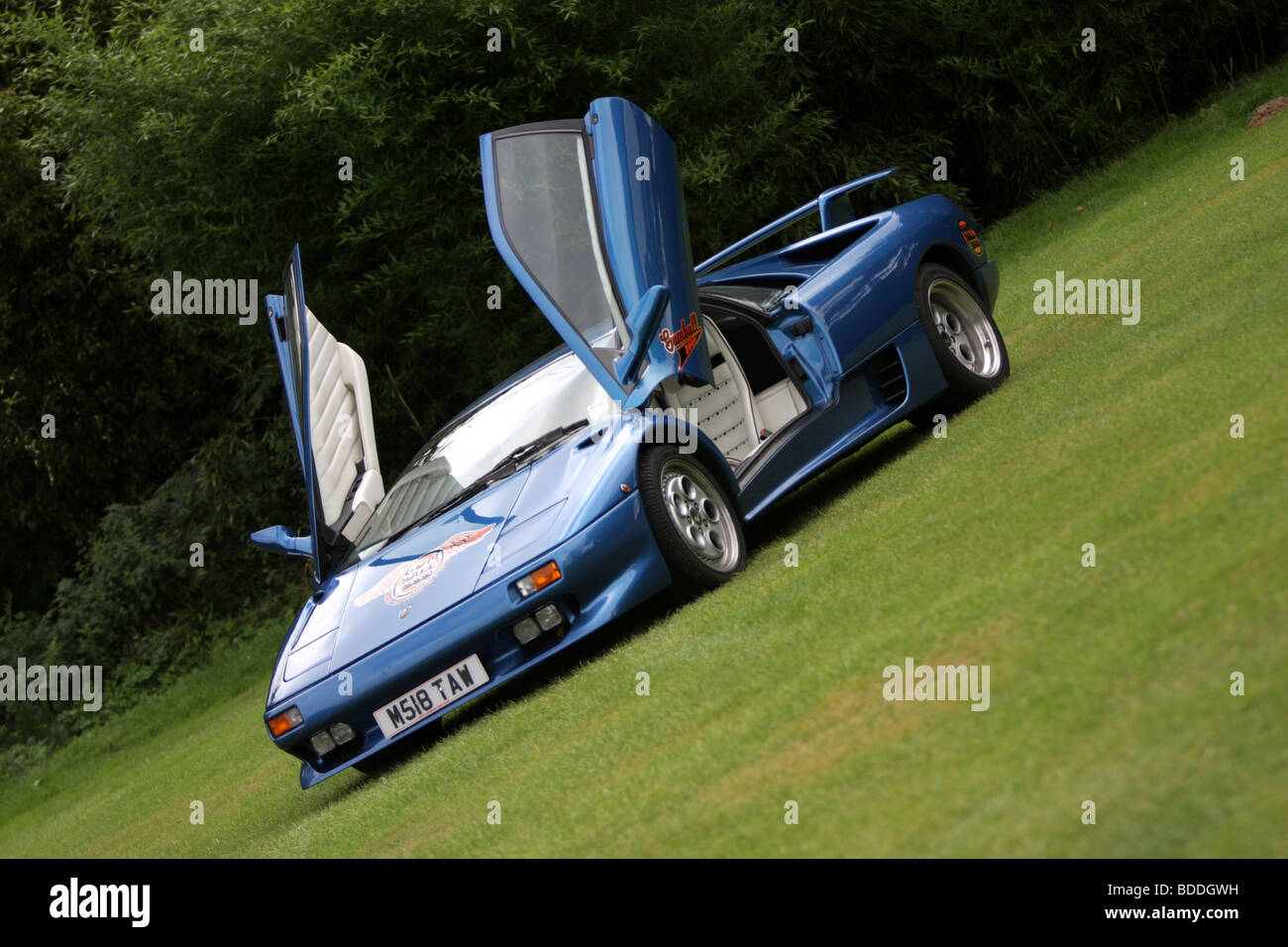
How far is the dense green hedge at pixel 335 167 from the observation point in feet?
36.1

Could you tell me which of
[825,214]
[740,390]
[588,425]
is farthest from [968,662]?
[825,214]

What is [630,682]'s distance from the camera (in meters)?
5.22

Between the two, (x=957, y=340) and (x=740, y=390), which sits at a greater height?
(x=957, y=340)

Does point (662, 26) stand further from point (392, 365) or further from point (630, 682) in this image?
point (630, 682)

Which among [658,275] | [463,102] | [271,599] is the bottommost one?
[271,599]

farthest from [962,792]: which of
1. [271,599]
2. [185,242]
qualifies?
[271,599]

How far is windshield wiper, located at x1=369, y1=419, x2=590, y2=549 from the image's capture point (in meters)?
6.39

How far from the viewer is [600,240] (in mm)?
6316

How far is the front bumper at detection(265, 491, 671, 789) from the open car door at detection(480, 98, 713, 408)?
2.50 feet

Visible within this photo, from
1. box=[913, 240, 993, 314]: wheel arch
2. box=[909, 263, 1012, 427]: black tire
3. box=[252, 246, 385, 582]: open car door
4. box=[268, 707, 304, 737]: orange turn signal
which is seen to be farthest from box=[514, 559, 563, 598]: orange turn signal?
box=[913, 240, 993, 314]: wheel arch

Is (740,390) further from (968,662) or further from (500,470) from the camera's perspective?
(968,662)

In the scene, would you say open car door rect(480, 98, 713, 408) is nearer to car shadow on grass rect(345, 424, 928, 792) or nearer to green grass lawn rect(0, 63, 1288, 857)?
car shadow on grass rect(345, 424, 928, 792)

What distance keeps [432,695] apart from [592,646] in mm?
769

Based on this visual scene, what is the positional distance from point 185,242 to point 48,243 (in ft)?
12.7
